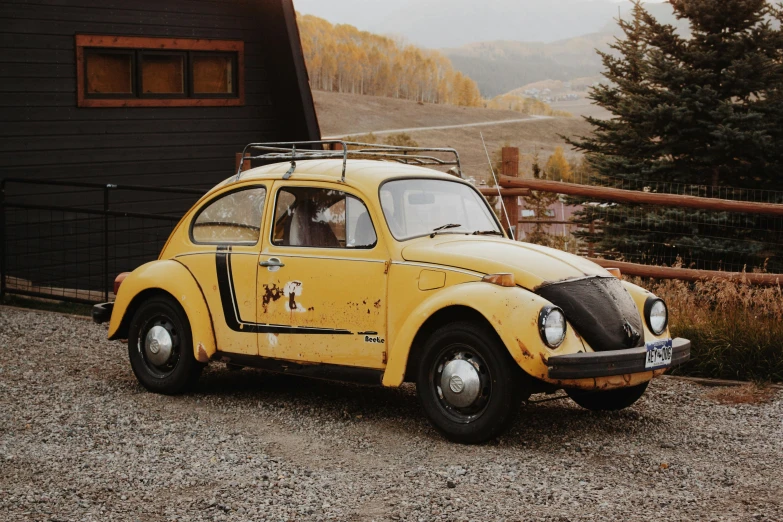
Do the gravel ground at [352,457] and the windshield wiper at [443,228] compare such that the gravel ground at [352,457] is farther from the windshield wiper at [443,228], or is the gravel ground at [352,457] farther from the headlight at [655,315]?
the windshield wiper at [443,228]

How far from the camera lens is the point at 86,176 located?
1446 centimetres

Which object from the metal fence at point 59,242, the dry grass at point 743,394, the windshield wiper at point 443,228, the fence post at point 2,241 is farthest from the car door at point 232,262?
the fence post at point 2,241

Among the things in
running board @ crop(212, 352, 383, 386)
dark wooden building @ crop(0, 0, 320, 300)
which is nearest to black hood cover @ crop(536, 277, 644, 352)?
running board @ crop(212, 352, 383, 386)

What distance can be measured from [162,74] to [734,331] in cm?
1028

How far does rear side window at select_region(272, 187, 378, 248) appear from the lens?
6.66m

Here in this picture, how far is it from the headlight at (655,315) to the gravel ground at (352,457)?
0.68 metres

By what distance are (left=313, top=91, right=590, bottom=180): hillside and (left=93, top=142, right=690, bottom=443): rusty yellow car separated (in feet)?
207

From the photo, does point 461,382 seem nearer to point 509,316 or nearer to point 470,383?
point 470,383

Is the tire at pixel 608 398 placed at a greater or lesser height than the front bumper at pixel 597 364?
lesser

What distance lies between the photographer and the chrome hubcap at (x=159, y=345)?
→ 7441mm

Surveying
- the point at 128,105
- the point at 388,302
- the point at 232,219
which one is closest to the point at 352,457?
the point at 388,302

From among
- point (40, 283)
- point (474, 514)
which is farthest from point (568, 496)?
point (40, 283)

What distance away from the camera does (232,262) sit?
718 cm

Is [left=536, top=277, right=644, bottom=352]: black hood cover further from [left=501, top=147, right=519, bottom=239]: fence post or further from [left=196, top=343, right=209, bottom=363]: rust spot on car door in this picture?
[left=501, top=147, right=519, bottom=239]: fence post
